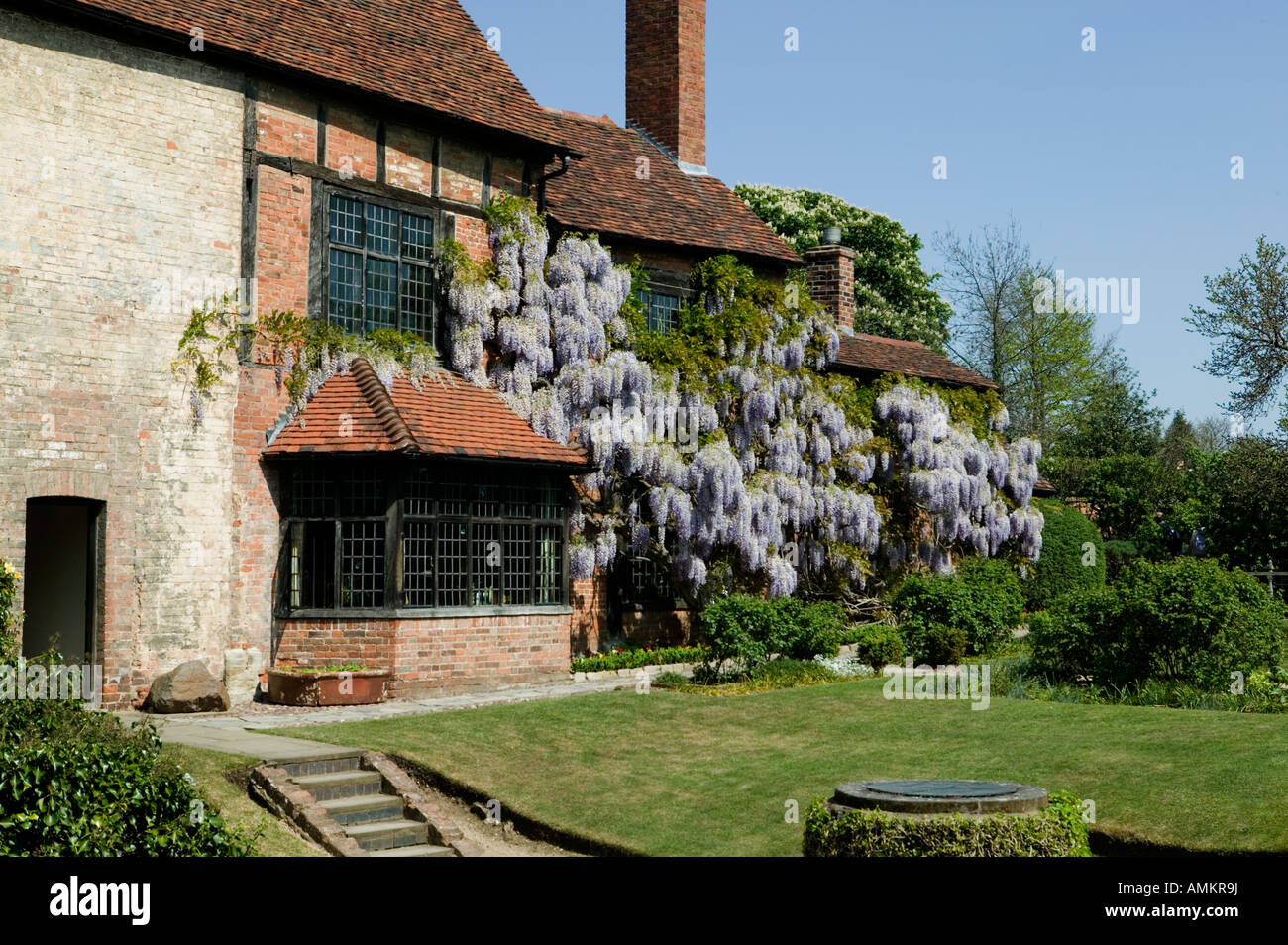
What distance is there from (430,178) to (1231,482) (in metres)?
20.0

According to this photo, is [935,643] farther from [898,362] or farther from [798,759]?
[898,362]

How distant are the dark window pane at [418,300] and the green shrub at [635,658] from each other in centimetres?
531

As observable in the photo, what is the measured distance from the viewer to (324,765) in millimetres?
11781

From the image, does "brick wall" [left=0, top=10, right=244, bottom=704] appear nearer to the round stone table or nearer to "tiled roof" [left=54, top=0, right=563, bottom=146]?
"tiled roof" [left=54, top=0, right=563, bottom=146]

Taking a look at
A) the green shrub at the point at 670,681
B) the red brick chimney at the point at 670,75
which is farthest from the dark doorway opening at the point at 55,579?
the red brick chimney at the point at 670,75

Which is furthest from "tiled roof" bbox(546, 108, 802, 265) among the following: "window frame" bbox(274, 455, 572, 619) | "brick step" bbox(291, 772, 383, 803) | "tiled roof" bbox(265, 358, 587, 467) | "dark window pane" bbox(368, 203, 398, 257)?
"brick step" bbox(291, 772, 383, 803)

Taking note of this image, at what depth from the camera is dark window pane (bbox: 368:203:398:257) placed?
18.7 m

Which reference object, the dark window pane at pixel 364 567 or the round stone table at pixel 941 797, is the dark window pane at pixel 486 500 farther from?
the round stone table at pixel 941 797

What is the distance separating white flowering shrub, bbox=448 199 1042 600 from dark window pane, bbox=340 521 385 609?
3375 mm

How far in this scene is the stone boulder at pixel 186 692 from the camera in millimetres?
15283

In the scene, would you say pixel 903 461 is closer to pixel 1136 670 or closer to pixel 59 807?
pixel 1136 670

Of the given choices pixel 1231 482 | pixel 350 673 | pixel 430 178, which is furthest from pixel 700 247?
pixel 1231 482

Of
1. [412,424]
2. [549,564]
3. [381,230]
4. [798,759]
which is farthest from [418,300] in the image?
[798,759]
